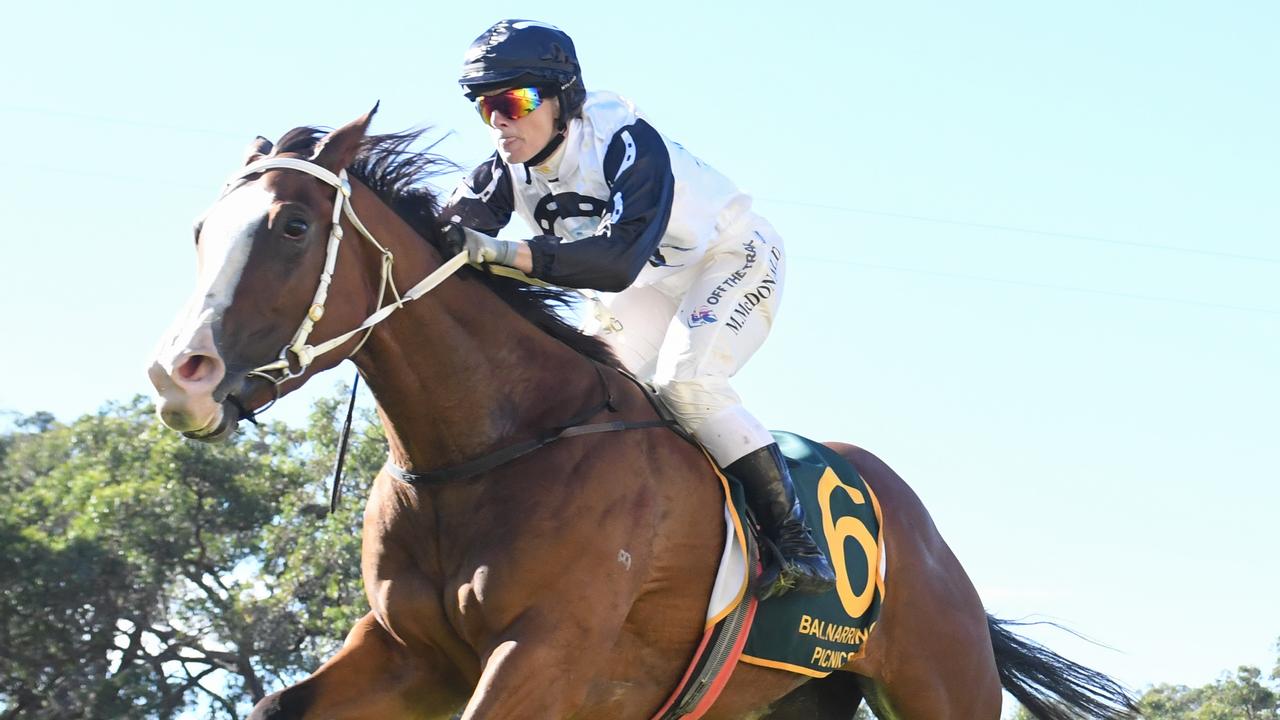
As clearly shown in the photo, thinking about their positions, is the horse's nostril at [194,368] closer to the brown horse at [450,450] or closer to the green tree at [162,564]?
the brown horse at [450,450]

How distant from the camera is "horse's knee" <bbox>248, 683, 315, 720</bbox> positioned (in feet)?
18.2

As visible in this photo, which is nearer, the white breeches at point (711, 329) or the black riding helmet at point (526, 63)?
the black riding helmet at point (526, 63)

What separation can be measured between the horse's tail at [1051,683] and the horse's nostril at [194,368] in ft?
16.0

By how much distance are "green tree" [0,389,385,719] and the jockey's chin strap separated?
64.9 feet

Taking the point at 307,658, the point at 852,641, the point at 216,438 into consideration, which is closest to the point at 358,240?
the point at 216,438

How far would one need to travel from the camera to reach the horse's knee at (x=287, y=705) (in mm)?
5535

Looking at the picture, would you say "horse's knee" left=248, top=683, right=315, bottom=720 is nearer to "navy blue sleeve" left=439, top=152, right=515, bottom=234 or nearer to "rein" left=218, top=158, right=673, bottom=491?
"rein" left=218, top=158, right=673, bottom=491

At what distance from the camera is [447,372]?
17.8 ft

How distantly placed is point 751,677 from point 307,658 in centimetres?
1972

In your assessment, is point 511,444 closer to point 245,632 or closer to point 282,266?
point 282,266

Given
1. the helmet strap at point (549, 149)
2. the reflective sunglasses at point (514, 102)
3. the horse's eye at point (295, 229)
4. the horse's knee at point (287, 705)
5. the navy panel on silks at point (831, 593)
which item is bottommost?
the horse's knee at point (287, 705)

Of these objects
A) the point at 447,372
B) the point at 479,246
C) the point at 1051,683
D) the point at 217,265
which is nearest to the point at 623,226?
the point at 479,246

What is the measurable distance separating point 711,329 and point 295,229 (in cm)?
192

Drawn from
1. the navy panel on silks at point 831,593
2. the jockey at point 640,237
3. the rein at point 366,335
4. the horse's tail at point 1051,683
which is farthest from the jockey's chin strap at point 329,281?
the horse's tail at point 1051,683
